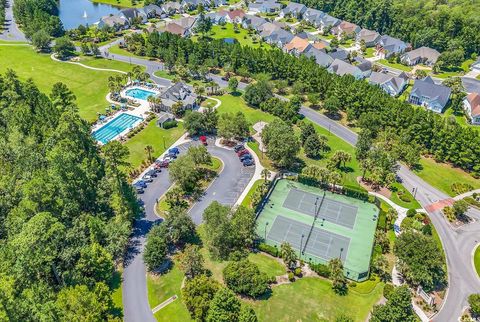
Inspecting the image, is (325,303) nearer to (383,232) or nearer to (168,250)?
(383,232)

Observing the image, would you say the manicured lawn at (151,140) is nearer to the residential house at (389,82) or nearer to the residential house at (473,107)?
the residential house at (389,82)

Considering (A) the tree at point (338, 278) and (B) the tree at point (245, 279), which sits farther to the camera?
(A) the tree at point (338, 278)

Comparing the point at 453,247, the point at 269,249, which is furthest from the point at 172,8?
the point at 453,247

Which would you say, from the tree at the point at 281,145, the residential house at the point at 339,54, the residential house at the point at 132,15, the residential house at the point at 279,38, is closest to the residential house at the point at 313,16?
the residential house at the point at 279,38

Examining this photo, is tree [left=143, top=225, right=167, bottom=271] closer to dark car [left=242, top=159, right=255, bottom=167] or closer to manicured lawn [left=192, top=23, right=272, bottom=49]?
dark car [left=242, top=159, right=255, bottom=167]

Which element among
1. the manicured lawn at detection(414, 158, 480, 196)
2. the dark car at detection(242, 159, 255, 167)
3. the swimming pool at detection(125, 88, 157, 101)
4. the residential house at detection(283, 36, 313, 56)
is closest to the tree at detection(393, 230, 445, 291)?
the manicured lawn at detection(414, 158, 480, 196)

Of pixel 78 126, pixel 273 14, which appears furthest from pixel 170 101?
pixel 273 14

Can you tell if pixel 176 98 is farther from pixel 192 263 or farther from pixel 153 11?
pixel 153 11

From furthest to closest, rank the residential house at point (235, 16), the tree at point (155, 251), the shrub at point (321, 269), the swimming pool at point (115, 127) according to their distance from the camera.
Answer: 1. the residential house at point (235, 16)
2. the swimming pool at point (115, 127)
3. the shrub at point (321, 269)
4. the tree at point (155, 251)
